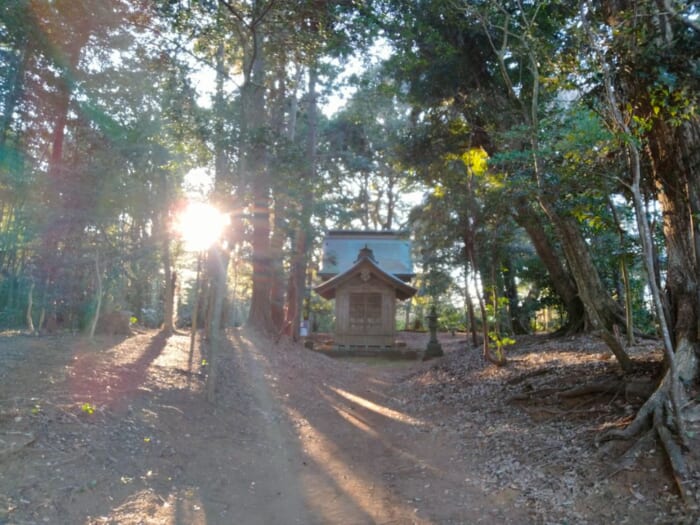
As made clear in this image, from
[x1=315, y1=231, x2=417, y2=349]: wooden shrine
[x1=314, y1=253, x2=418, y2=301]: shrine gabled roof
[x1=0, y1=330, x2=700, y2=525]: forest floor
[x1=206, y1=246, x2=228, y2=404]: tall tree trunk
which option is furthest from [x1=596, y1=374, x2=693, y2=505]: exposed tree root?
[x1=315, y1=231, x2=417, y2=349]: wooden shrine

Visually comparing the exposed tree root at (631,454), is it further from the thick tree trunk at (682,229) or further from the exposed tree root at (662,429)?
the thick tree trunk at (682,229)

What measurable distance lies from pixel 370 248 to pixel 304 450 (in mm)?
20639

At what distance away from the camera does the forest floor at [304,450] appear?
4.85m

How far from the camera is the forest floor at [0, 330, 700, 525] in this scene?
485 centimetres

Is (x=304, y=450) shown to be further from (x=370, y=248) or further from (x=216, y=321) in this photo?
(x=370, y=248)

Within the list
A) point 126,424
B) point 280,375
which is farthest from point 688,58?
point 280,375

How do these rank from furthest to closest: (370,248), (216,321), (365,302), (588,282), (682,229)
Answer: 1. (370,248)
2. (365,302)
3. (588,282)
4. (216,321)
5. (682,229)

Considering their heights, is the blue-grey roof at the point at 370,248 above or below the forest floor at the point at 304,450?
above

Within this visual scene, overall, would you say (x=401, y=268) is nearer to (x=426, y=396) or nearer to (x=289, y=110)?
(x=289, y=110)

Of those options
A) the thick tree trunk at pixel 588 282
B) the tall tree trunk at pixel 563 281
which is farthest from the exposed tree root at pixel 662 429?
the tall tree trunk at pixel 563 281

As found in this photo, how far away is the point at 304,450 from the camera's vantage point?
289 inches

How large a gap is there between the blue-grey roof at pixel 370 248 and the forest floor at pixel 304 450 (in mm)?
15814

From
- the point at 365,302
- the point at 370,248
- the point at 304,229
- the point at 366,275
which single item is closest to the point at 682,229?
the point at 366,275

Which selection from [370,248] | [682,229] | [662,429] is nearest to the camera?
[662,429]
